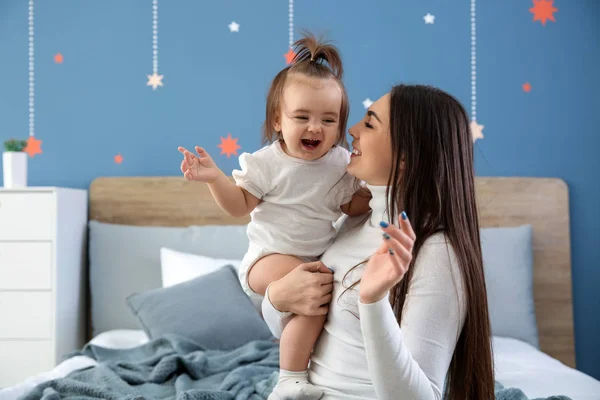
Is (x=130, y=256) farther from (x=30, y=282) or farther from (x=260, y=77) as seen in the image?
(x=260, y=77)

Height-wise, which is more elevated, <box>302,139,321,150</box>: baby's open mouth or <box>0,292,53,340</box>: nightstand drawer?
<box>302,139,321,150</box>: baby's open mouth

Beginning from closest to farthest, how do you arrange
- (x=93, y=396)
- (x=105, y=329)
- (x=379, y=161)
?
(x=379, y=161) → (x=93, y=396) → (x=105, y=329)

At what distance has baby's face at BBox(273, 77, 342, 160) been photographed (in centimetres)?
153

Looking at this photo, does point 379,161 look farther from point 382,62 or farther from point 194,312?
point 382,62

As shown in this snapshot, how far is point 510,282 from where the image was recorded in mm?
3033

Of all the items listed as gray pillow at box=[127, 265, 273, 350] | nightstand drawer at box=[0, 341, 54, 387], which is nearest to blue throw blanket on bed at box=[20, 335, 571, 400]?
gray pillow at box=[127, 265, 273, 350]

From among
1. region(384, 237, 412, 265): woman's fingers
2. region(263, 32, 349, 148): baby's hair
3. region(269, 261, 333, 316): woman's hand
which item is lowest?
region(269, 261, 333, 316): woman's hand

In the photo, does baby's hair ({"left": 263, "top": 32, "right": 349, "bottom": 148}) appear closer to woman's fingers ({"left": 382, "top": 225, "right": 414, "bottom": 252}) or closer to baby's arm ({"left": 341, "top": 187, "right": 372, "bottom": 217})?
baby's arm ({"left": 341, "top": 187, "right": 372, "bottom": 217})

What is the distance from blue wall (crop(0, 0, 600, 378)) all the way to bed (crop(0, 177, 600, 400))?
0.33 feet

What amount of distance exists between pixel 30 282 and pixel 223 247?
81 centimetres

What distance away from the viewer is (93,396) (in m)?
1.88

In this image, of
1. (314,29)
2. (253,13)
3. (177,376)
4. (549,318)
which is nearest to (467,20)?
(314,29)

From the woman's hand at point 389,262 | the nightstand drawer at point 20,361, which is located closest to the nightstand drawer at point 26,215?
the nightstand drawer at point 20,361

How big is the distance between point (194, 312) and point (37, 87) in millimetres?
1420
